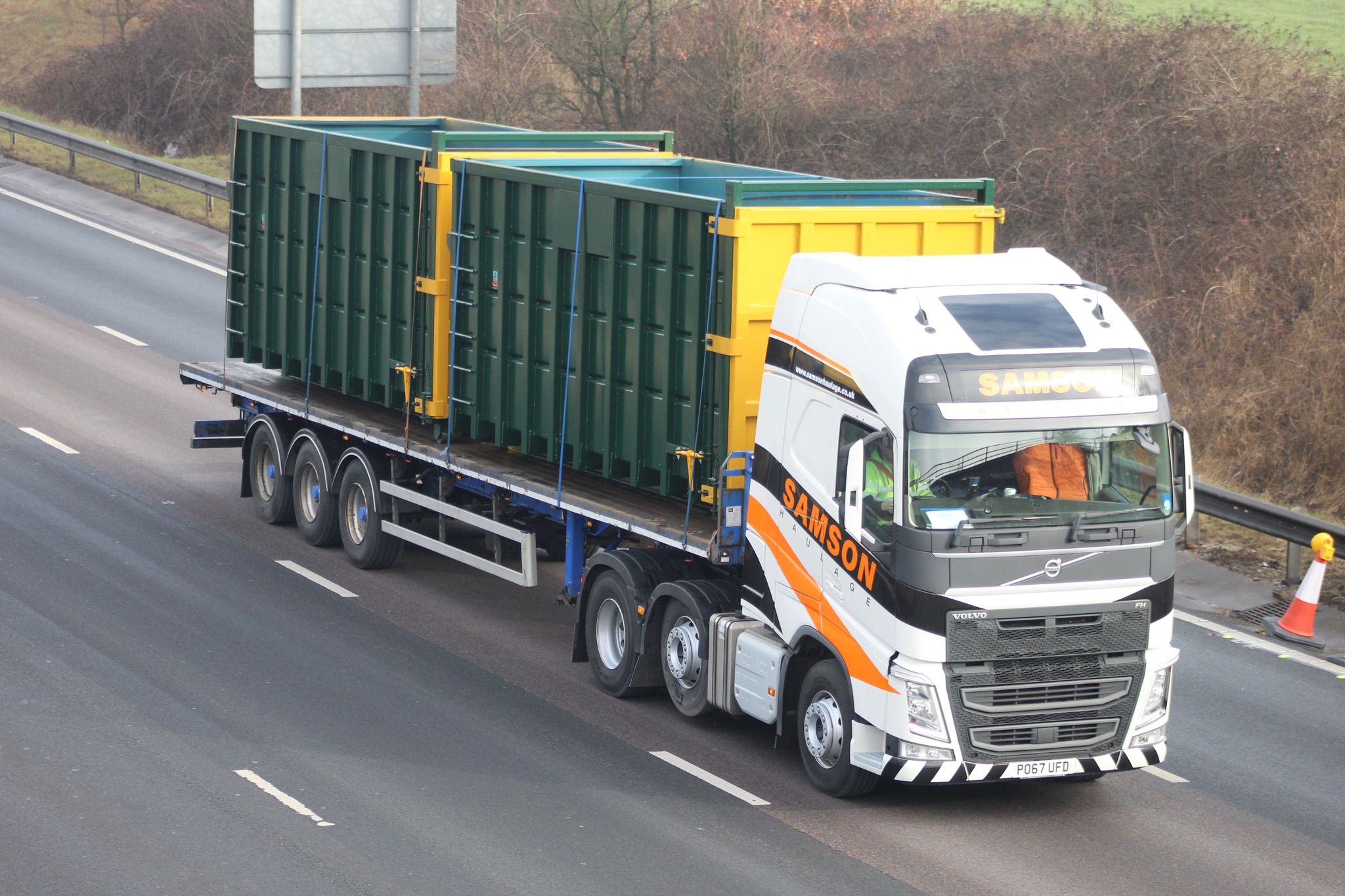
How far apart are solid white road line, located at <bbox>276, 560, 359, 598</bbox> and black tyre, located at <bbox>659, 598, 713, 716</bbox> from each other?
365cm

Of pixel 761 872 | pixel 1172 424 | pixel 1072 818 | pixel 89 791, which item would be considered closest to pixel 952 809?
pixel 1072 818

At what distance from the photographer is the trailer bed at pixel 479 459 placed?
11234 mm

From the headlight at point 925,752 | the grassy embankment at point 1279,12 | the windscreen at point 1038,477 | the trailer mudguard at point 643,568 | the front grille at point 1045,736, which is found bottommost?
the headlight at point 925,752

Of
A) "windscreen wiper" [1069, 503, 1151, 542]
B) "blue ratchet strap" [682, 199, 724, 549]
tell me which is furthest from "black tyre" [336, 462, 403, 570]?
"windscreen wiper" [1069, 503, 1151, 542]

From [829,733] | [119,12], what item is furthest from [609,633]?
[119,12]

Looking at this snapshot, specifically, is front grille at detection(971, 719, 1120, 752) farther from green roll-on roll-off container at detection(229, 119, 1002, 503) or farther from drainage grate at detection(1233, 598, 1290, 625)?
drainage grate at detection(1233, 598, 1290, 625)

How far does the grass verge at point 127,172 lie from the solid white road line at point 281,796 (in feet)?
64.2

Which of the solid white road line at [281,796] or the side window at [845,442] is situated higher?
the side window at [845,442]

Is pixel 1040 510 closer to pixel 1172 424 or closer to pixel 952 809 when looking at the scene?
pixel 1172 424

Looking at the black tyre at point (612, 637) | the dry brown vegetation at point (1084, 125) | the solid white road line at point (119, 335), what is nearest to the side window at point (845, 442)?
the black tyre at point (612, 637)

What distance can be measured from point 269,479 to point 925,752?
8.58 meters

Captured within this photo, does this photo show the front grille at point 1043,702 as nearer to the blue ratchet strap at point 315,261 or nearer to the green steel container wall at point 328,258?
the green steel container wall at point 328,258

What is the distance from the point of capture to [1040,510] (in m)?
9.23

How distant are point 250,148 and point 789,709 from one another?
8344 millimetres
